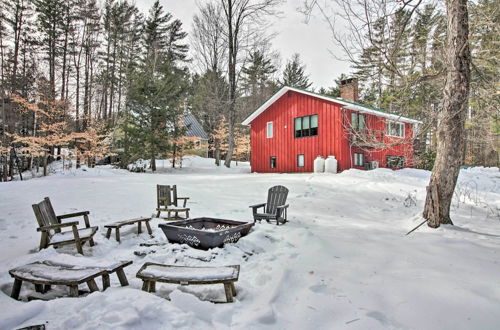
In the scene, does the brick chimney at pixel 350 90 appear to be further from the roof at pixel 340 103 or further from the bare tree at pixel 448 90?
the bare tree at pixel 448 90

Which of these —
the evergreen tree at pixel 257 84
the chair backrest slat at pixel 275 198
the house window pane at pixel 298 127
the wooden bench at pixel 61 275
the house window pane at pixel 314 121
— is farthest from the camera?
the evergreen tree at pixel 257 84

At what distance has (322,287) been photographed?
10.3 ft

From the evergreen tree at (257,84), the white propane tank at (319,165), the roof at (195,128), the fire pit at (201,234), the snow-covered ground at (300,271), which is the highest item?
the evergreen tree at (257,84)

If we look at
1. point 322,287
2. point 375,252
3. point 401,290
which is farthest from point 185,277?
point 375,252

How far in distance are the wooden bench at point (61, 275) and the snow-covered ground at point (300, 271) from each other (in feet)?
0.43

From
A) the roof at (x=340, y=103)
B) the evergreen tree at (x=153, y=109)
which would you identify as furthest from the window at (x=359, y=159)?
the evergreen tree at (x=153, y=109)

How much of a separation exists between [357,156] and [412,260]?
14.1 meters

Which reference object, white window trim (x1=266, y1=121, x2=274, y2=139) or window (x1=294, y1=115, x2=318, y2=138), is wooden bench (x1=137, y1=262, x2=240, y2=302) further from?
white window trim (x1=266, y1=121, x2=274, y2=139)

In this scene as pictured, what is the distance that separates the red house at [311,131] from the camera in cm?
1595

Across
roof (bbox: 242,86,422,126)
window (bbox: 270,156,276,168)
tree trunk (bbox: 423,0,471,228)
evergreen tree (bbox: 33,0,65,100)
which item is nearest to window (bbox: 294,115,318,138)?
roof (bbox: 242,86,422,126)

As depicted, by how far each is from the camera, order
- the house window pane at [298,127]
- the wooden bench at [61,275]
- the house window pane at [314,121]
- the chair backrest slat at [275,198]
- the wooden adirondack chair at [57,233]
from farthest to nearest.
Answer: the house window pane at [298,127] < the house window pane at [314,121] < the chair backrest slat at [275,198] < the wooden adirondack chair at [57,233] < the wooden bench at [61,275]

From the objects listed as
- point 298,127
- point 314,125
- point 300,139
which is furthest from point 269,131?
point 314,125

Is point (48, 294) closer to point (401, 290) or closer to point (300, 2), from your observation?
point (401, 290)

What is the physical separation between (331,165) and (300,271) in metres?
12.6
